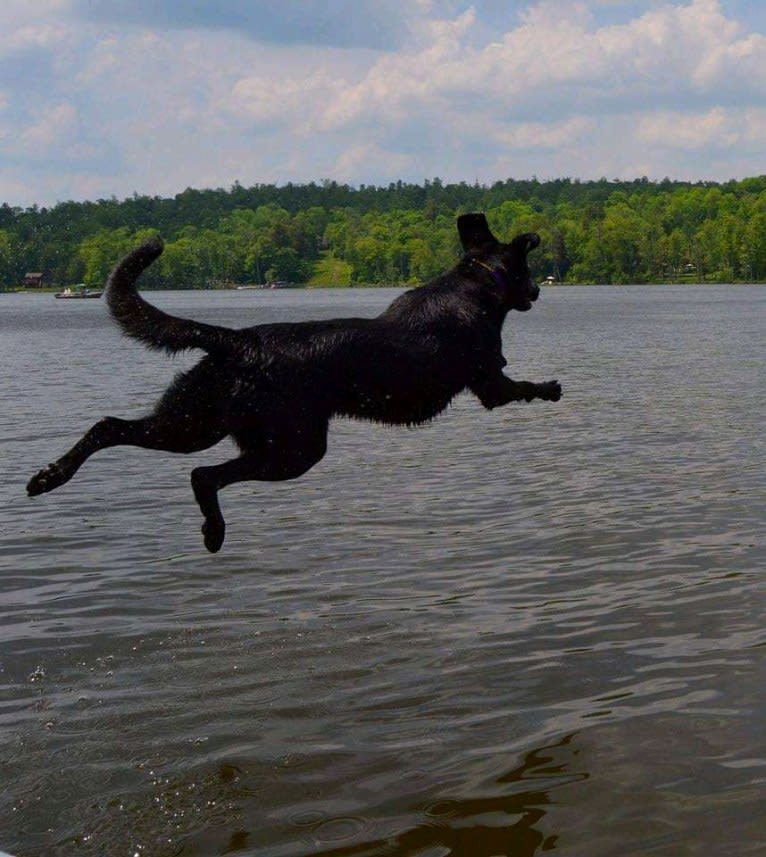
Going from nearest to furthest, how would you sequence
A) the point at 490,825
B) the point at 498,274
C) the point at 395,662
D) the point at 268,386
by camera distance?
the point at 490,825 → the point at 268,386 → the point at 395,662 → the point at 498,274

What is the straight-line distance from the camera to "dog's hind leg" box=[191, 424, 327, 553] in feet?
19.8

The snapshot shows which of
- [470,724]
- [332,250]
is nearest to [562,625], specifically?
[470,724]

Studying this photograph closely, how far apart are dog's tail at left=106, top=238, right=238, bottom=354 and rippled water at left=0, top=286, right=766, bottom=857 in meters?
1.80

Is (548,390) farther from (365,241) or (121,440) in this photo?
(365,241)

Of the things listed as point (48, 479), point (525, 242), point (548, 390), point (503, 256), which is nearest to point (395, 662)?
point (548, 390)

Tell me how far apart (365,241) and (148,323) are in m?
147

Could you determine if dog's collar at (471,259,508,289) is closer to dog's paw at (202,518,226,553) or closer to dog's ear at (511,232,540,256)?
dog's ear at (511,232,540,256)

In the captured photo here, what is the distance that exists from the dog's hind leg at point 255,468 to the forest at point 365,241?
11281cm

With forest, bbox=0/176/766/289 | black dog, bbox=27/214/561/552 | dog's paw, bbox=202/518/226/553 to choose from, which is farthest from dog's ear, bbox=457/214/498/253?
forest, bbox=0/176/766/289

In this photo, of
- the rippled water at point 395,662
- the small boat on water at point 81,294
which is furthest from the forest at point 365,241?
the rippled water at point 395,662

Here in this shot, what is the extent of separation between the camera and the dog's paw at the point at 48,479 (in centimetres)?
576

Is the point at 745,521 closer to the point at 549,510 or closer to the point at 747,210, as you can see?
the point at 549,510

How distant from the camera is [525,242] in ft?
22.0

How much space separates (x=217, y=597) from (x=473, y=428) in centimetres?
918
